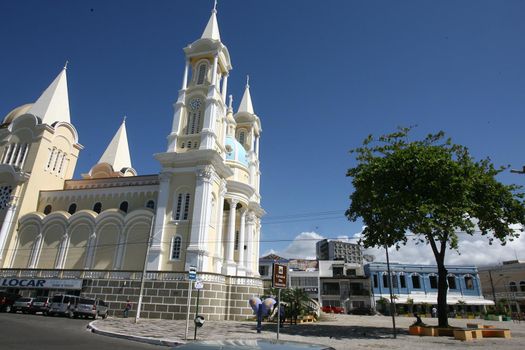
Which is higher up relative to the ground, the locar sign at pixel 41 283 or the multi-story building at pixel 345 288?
the multi-story building at pixel 345 288

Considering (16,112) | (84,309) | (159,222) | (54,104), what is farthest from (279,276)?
(16,112)

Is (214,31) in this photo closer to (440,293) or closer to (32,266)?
(32,266)

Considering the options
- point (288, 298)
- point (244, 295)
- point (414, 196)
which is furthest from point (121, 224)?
point (414, 196)

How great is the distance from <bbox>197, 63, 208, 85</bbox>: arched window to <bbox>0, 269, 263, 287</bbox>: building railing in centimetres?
1992

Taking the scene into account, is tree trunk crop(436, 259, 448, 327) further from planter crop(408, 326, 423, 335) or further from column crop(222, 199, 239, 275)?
column crop(222, 199, 239, 275)

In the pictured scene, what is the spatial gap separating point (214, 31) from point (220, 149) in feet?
46.0

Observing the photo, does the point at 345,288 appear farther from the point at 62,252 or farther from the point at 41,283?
the point at 41,283

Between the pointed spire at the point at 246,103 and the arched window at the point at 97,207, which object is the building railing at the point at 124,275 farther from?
the pointed spire at the point at 246,103

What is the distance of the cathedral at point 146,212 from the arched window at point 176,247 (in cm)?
8

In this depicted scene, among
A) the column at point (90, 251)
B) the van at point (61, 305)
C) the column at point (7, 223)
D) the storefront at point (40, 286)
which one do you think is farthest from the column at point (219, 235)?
the column at point (7, 223)

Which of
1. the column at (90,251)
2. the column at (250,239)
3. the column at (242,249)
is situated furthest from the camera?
the column at (250,239)

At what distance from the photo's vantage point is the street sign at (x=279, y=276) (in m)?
12.4

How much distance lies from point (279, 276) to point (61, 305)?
55.1 ft

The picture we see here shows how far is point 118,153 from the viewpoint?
49.3 m
